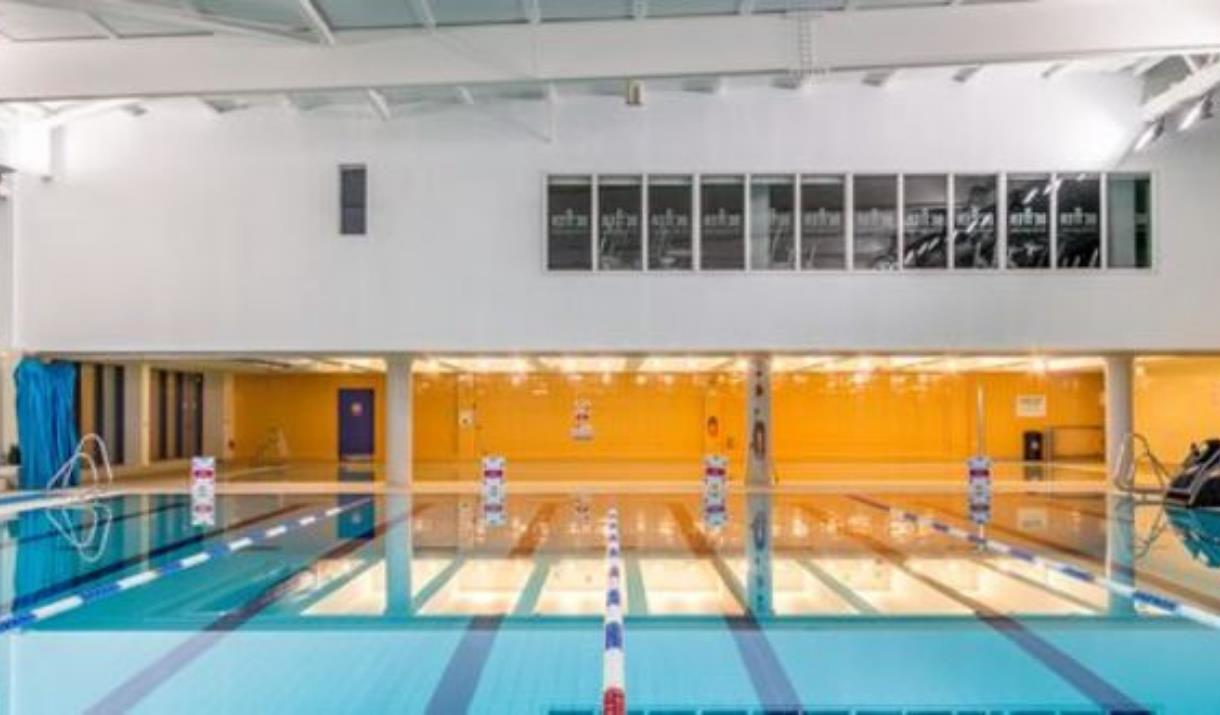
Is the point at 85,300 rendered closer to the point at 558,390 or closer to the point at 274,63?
the point at 274,63

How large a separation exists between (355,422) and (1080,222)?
1731cm

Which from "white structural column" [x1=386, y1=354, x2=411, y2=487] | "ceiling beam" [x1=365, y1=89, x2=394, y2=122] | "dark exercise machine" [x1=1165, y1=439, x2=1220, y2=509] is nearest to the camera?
"dark exercise machine" [x1=1165, y1=439, x2=1220, y2=509]

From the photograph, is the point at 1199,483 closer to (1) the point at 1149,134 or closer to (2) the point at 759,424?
(1) the point at 1149,134

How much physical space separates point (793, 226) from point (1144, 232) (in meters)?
A: 5.56

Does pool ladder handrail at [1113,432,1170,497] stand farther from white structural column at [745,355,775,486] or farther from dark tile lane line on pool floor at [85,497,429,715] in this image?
dark tile lane line on pool floor at [85,497,429,715]

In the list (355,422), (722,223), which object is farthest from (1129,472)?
(355,422)

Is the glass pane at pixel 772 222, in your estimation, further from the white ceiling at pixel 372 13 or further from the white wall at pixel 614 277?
the white ceiling at pixel 372 13

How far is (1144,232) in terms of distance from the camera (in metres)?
16.5

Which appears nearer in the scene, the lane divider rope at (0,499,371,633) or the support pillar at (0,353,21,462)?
the lane divider rope at (0,499,371,633)

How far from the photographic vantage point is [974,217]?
16422 millimetres

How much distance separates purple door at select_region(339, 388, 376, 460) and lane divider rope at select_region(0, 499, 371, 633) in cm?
1285

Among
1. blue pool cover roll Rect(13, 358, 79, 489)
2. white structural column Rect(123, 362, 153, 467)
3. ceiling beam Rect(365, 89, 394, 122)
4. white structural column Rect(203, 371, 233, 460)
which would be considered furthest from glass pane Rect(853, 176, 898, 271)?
white structural column Rect(203, 371, 233, 460)

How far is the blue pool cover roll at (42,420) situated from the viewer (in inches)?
659

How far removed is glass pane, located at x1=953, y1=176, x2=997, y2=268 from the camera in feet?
53.8
